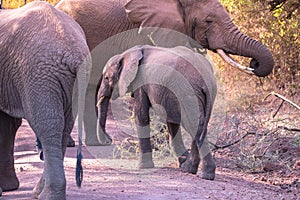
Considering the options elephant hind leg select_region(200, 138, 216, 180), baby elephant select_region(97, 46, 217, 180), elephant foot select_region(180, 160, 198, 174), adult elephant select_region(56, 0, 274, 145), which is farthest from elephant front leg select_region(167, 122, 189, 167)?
adult elephant select_region(56, 0, 274, 145)

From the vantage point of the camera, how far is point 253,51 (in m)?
6.94

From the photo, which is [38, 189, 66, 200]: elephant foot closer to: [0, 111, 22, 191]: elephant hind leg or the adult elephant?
[0, 111, 22, 191]: elephant hind leg

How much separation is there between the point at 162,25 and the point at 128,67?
0.80 m

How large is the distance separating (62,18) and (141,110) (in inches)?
86.0

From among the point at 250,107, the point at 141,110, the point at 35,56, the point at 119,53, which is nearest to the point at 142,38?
the point at 119,53

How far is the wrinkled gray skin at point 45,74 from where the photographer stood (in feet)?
15.0

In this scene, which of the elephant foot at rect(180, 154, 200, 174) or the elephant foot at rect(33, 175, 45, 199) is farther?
the elephant foot at rect(180, 154, 200, 174)

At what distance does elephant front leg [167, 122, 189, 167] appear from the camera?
274 inches

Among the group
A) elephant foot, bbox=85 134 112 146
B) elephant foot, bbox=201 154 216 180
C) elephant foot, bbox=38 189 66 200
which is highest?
elephant foot, bbox=38 189 66 200

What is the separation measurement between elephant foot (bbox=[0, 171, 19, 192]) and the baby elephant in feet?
5.13

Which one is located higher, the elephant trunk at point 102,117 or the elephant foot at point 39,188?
the elephant foot at point 39,188

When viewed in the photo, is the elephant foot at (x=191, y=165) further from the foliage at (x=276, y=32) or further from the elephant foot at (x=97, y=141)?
the foliage at (x=276, y=32)

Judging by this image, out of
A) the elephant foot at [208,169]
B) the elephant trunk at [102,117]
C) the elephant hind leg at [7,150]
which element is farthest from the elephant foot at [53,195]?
the elephant trunk at [102,117]

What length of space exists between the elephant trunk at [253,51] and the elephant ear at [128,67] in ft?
2.97
